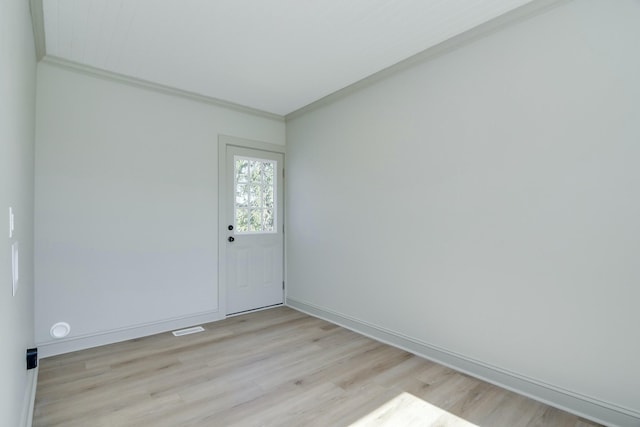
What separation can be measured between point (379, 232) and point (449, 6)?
6.29ft

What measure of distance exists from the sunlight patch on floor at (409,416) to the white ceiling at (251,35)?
263cm

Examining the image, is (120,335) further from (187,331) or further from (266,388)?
(266,388)


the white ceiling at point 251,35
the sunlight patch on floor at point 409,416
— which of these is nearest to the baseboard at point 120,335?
the sunlight patch on floor at point 409,416

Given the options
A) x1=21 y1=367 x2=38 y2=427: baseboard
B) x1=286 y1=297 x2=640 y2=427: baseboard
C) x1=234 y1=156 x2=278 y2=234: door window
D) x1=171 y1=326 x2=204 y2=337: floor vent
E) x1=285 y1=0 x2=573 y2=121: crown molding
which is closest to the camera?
x1=21 y1=367 x2=38 y2=427: baseboard

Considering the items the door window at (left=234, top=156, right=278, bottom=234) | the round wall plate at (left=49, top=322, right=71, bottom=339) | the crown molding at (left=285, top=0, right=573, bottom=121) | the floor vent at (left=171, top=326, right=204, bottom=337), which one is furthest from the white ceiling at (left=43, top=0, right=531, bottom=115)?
the floor vent at (left=171, top=326, right=204, bottom=337)

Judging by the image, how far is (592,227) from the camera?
1948 mm

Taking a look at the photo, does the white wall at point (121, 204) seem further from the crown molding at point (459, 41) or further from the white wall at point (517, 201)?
the white wall at point (517, 201)

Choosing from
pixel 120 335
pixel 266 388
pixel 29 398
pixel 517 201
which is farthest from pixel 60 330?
pixel 517 201

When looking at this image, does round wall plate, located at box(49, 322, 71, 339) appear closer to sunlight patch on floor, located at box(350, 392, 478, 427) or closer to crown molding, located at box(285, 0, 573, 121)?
sunlight patch on floor, located at box(350, 392, 478, 427)

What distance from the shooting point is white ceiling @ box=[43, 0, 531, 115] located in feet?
7.13

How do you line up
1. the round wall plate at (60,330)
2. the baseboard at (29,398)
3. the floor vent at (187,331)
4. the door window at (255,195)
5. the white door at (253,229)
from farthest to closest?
the door window at (255,195) < the white door at (253,229) < the floor vent at (187,331) < the round wall plate at (60,330) < the baseboard at (29,398)

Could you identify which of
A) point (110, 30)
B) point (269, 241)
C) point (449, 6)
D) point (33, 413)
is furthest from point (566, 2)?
point (33, 413)

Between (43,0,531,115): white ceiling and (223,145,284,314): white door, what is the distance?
44.7 inches

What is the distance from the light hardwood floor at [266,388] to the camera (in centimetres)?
196
